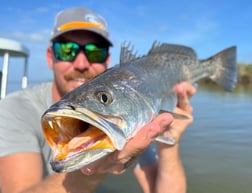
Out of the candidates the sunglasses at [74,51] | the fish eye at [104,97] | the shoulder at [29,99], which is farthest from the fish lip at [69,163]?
the sunglasses at [74,51]

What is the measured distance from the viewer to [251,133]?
33.3 feet

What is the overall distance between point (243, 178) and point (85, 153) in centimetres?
522

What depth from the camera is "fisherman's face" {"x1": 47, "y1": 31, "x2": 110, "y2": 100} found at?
142 inches

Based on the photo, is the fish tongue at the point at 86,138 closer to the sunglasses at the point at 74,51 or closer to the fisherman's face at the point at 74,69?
the fisherman's face at the point at 74,69

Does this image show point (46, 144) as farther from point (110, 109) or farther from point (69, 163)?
point (69, 163)

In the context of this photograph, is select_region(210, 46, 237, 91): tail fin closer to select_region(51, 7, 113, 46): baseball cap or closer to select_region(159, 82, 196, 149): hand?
select_region(159, 82, 196, 149): hand

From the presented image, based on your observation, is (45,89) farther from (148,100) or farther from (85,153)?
(85,153)

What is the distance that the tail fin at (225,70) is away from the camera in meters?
4.02

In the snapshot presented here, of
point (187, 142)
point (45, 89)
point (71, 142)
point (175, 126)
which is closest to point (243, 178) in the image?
point (187, 142)

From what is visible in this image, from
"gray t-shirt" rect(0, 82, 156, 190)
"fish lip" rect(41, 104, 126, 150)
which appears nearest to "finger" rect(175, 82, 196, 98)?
"gray t-shirt" rect(0, 82, 156, 190)

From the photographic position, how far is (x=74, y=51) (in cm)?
362

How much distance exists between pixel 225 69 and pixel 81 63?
65.8 inches

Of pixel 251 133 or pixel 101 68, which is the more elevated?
pixel 101 68

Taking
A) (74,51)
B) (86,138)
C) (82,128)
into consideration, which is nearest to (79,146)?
(86,138)
